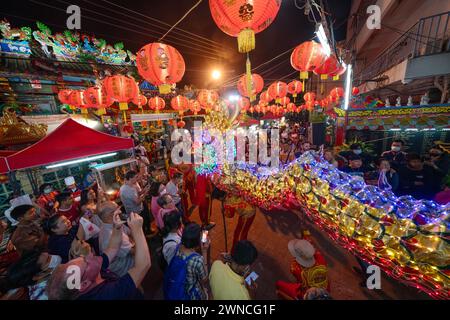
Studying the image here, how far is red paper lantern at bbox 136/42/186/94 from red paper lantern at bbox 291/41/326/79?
2.44 m

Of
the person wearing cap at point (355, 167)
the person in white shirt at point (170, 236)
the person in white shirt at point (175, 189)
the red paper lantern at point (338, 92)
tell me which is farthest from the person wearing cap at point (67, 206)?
the red paper lantern at point (338, 92)

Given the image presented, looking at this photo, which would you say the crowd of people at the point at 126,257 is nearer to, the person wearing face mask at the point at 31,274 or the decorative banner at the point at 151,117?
the person wearing face mask at the point at 31,274

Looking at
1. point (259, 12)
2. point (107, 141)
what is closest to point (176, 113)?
point (107, 141)

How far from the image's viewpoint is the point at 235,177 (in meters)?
3.60

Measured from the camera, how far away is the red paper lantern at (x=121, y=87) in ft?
13.4

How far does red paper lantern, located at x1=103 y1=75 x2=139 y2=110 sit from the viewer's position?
4.10m

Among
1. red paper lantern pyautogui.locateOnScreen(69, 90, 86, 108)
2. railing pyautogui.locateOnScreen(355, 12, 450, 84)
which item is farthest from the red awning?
railing pyautogui.locateOnScreen(355, 12, 450, 84)

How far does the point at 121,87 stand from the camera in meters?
4.13

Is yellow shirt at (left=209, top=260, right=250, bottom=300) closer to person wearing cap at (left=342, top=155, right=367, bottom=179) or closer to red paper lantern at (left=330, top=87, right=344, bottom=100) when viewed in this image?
person wearing cap at (left=342, top=155, right=367, bottom=179)

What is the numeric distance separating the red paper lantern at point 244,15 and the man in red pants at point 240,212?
8.27ft

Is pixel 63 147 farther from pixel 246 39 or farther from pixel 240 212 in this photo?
pixel 246 39

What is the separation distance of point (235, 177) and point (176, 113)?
1101 centimetres
